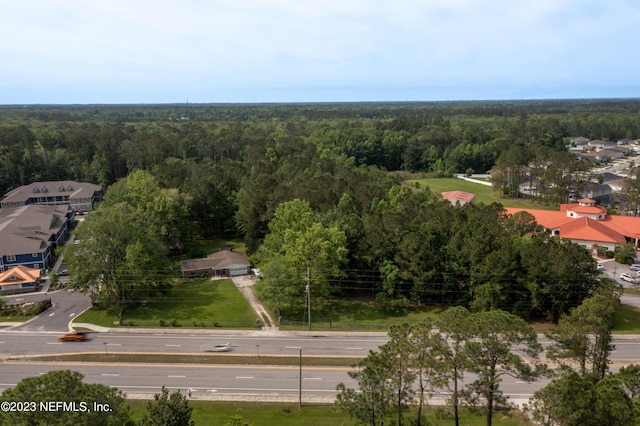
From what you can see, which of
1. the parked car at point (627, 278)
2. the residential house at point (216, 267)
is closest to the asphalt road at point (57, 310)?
the residential house at point (216, 267)

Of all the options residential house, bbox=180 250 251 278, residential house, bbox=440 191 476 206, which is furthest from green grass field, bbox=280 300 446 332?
residential house, bbox=440 191 476 206

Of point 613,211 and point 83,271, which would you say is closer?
point 83,271

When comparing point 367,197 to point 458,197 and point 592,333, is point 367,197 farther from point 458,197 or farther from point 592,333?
point 592,333

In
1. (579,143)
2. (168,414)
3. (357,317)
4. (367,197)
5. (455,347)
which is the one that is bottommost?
(357,317)

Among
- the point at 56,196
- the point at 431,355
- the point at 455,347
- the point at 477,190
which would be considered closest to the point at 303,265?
the point at 431,355

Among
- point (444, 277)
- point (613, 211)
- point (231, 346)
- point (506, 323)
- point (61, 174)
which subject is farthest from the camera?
point (61, 174)

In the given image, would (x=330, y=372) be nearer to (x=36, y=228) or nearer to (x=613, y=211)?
(x=36, y=228)

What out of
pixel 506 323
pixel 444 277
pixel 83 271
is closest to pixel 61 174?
pixel 83 271
